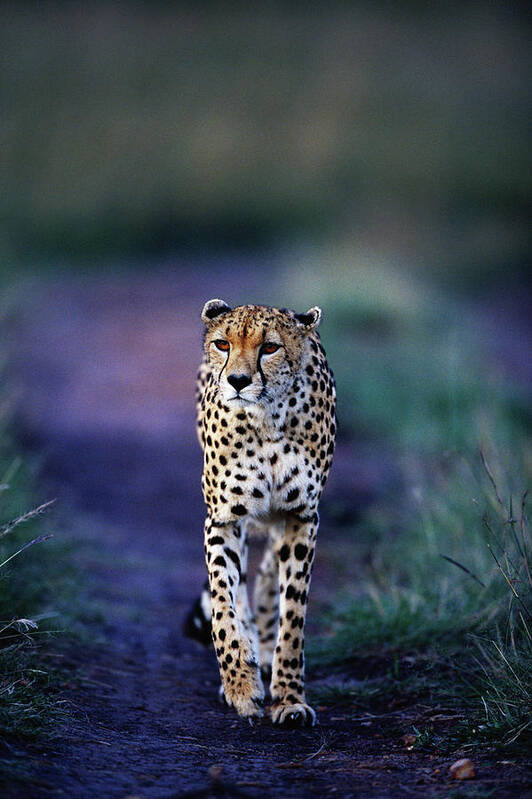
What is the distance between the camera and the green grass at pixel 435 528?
3852 millimetres

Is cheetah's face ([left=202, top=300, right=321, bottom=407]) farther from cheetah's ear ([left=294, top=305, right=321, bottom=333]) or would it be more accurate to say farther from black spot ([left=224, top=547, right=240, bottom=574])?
black spot ([left=224, top=547, right=240, bottom=574])

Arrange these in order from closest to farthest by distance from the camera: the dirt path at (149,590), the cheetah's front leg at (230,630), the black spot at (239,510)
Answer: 1. the dirt path at (149,590)
2. the cheetah's front leg at (230,630)
3. the black spot at (239,510)

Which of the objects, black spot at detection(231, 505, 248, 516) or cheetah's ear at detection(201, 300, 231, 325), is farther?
cheetah's ear at detection(201, 300, 231, 325)

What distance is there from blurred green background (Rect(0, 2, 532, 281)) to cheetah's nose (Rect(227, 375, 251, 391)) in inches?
492

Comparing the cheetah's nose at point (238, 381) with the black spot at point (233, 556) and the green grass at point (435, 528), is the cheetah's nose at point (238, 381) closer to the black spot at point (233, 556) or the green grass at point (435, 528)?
the black spot at point (233, 556)

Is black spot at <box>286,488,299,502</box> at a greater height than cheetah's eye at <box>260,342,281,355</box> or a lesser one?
lesser

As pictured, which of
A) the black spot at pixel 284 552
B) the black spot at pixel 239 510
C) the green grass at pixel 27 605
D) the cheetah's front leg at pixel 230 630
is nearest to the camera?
the green grass at pixel 27 605

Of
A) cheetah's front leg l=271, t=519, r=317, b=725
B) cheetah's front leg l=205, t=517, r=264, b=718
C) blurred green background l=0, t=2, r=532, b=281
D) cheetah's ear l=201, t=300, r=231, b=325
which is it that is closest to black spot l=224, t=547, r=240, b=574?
cheetah's front leg l=205, t=517, r=264, b=718

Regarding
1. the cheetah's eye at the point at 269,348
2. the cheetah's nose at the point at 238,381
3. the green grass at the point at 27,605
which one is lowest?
the green grass at the point at 27,605

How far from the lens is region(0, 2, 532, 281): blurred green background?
63.6 feet

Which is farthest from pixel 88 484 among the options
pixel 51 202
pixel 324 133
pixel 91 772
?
pixel 324 133

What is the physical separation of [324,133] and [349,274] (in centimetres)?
1375

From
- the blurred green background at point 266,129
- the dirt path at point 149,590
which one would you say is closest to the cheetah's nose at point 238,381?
the dirt path at point 149,590

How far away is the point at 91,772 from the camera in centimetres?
311
